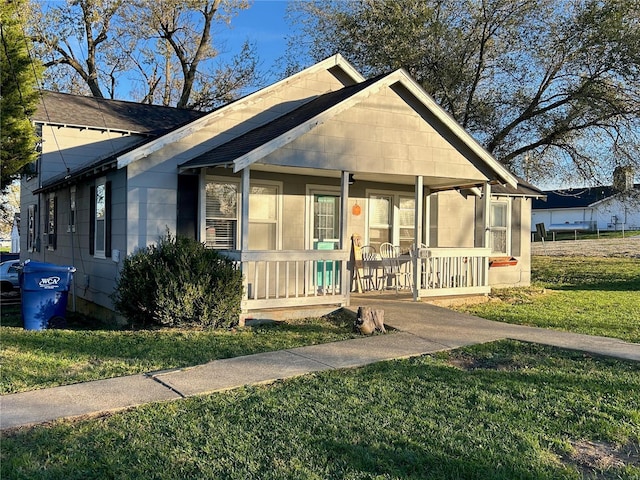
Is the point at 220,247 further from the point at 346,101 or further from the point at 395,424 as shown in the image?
the point at 395,424

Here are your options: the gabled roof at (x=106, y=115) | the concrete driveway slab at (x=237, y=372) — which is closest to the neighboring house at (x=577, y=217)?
the gabled roof at (x=106, y=115)

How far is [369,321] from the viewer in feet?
29.2

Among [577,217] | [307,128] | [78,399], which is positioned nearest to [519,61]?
[307,128]

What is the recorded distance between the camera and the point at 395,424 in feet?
15.9

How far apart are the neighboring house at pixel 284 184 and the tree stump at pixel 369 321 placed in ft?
5.11

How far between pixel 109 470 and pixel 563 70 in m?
17.4

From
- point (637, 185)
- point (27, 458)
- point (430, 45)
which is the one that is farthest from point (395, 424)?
point (637, 185)

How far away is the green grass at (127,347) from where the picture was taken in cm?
647

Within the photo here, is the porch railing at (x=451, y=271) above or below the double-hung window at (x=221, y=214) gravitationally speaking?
below

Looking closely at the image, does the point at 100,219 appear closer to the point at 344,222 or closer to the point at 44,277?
the point at 44,277

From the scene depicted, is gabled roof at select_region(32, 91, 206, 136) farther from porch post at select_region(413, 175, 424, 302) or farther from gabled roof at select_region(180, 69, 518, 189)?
porch post at select_region(413, 175, 424, 302)

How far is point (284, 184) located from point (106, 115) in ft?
17.6

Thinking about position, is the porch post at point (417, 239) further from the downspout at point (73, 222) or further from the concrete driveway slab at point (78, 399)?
the downspout at point (73, 222)

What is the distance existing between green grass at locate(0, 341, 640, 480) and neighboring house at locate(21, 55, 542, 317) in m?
4.46
